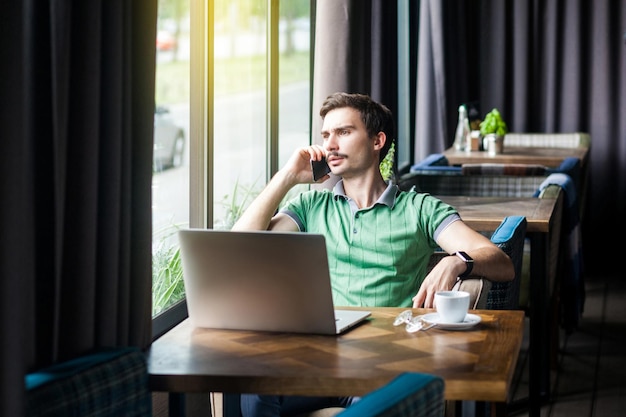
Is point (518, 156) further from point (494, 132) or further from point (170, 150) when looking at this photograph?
point (170, 150)

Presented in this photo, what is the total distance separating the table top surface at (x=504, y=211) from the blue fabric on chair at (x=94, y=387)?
6.67ft

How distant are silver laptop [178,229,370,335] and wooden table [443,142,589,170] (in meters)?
3.71

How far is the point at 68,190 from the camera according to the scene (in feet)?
5.47

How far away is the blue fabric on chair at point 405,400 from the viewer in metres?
1.21

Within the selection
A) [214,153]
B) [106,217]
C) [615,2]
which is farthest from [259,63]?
[615,2]

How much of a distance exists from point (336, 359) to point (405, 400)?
1.81 feet

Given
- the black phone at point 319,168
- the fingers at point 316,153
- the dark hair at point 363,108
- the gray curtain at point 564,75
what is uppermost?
the gray curtain at point 564,75

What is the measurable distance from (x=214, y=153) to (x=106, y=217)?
51.3 inches

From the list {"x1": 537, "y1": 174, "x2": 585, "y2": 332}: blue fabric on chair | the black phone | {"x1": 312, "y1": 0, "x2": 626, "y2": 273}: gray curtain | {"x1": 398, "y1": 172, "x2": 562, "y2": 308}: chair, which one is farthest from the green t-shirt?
{"x1": 312, "y1": 0, "x2": 626, "y2": 273}: gray curtain

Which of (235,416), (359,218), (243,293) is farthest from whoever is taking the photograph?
(359,218)

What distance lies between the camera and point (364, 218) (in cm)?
269

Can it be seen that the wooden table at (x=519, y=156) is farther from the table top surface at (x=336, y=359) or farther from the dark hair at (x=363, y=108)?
the table top surface at (x=336, y=359)

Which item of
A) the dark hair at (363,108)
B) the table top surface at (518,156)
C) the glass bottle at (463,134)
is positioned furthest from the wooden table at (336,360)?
the glass bottle at (463,134)

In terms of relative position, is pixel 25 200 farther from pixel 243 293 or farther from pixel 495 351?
pixel 495 351
